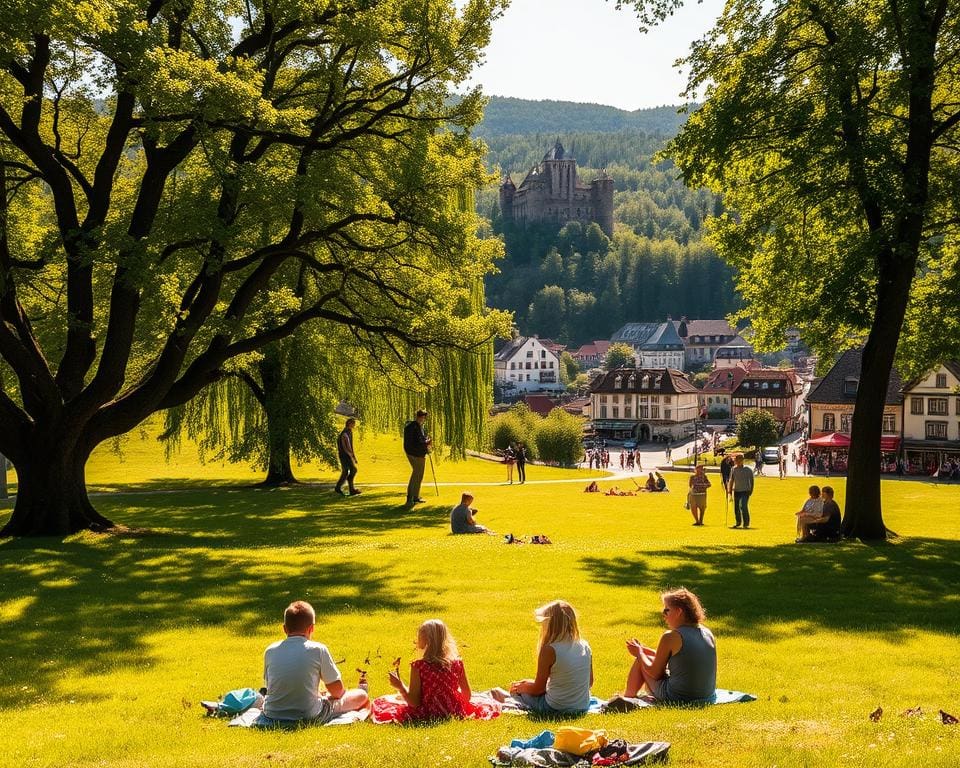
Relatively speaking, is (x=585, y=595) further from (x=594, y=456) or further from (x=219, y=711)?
(x=594, y=456)

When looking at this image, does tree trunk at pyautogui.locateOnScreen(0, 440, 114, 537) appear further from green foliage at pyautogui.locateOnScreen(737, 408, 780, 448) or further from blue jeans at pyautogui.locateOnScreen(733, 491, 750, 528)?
green foliage at pyautogui.locateOnScreen(737, 408, 780, 448)

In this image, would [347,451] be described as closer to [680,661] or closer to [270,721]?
[270,721]

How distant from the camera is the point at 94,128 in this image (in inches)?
836

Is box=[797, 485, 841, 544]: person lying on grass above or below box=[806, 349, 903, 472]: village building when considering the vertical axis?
below

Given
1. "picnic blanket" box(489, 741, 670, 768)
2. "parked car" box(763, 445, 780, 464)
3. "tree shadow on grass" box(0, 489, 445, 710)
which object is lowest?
→ "parked car" box(763, 445, 780, 464)

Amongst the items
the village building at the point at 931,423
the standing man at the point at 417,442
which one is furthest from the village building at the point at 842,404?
the standing man at the point at 417,442

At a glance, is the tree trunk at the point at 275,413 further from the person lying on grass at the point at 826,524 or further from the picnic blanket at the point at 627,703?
the picnic blanket at the point at 627,703

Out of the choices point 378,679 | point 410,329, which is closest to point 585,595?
point 378,679

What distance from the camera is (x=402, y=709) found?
7.35 m

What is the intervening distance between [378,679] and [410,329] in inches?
517

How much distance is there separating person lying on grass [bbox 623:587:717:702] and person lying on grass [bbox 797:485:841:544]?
11.6 meters

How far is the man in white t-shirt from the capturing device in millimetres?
7230

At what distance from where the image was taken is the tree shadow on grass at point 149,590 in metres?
9.51

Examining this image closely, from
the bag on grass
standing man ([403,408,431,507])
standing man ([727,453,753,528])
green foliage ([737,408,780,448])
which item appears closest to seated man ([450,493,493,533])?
standing man ([403,408,431,507])
